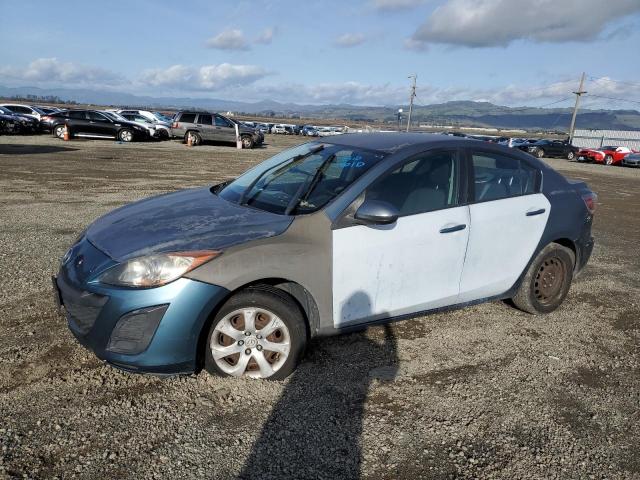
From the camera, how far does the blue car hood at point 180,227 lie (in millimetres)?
2973

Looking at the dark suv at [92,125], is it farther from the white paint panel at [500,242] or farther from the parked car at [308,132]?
the parked car at [308,132]

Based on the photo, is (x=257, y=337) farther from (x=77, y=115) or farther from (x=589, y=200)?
(x=77, y=115)

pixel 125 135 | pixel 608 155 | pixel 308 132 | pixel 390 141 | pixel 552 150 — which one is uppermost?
pixel 390 141

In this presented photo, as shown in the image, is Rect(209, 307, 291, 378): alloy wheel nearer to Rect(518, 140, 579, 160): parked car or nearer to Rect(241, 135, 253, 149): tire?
Rect(241, 135, 253, 149): tire

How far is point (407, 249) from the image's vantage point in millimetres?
3453

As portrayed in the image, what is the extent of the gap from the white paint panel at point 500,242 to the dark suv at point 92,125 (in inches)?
949

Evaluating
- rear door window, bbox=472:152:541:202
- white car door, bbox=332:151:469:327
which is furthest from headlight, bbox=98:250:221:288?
rear door window, bbox=472:152:541:202

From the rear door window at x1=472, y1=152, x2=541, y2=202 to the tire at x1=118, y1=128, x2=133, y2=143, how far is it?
23.9 m

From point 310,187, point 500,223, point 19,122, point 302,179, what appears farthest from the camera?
point 19,122

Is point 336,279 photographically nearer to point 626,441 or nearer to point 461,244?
point 461,244

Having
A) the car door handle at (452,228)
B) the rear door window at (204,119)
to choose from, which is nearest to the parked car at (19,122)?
the rear door window at (204,119)

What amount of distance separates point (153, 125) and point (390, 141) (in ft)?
83.8

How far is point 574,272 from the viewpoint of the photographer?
4.76 m

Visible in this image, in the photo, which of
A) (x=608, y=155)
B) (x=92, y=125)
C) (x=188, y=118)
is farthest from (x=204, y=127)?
(x=608, y=155)
